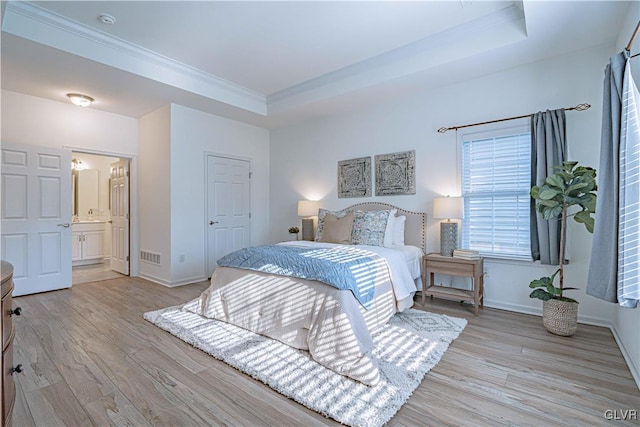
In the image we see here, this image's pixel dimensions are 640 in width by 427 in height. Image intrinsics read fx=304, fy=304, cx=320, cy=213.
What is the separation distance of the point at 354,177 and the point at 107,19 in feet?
10.9

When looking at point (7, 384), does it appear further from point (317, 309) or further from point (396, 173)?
point (396, 173)

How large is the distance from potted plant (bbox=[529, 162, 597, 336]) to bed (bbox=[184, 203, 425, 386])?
1.21 meters

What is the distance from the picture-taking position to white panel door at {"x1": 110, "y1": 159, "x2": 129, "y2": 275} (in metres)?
5.07

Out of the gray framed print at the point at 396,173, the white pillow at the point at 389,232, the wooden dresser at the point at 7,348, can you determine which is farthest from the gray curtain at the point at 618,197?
the wooden dresser at the point at 7,348

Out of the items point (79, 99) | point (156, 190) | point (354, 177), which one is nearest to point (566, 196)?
point (354, 177)

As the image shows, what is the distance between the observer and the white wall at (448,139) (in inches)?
116

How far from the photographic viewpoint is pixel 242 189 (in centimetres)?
Answer: 543

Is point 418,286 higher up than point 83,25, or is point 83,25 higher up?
point 83,25

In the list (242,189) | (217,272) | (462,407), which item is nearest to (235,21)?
(217,272)

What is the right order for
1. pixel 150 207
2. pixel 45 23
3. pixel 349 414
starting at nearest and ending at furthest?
1. pixel 349 414
2. pixel 45 23
3. pixel 150 207

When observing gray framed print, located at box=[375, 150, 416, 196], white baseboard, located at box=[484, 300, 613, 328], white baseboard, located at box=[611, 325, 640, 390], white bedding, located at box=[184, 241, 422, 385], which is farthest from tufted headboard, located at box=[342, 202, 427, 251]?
white baseboard, located at box=[611, 325, 640, 390]

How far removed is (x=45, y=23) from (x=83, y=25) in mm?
293

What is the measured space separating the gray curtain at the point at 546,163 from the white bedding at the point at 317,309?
49.7 inches

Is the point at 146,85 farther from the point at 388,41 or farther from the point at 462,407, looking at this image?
the point at 462,407
